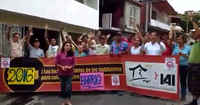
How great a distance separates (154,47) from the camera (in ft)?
29.7

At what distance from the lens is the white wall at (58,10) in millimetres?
13664

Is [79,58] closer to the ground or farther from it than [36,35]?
closer to the ground

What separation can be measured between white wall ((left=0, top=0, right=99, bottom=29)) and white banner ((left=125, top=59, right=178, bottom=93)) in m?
6.22

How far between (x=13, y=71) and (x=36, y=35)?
9.33 m

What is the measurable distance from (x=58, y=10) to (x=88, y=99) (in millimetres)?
10053

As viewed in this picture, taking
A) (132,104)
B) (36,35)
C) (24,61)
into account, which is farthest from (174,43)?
(36,35)

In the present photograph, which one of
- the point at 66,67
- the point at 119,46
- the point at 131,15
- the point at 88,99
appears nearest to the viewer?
the point at 66,67

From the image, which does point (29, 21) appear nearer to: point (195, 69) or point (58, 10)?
point (58, 10)

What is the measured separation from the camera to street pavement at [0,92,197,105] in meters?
8.40

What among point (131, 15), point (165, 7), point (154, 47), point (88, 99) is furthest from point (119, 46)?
point (165, 7)

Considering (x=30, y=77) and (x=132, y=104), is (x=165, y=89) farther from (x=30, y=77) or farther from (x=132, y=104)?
(x=30, y=77)

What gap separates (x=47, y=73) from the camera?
31.3 ft

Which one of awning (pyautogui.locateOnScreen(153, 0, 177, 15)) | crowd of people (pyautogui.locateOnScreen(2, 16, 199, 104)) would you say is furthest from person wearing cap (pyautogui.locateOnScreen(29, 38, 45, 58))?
awning (pyautogui.locateOnScreen(153, 0, 177, 15))

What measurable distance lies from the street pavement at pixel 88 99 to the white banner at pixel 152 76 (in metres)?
0.33
